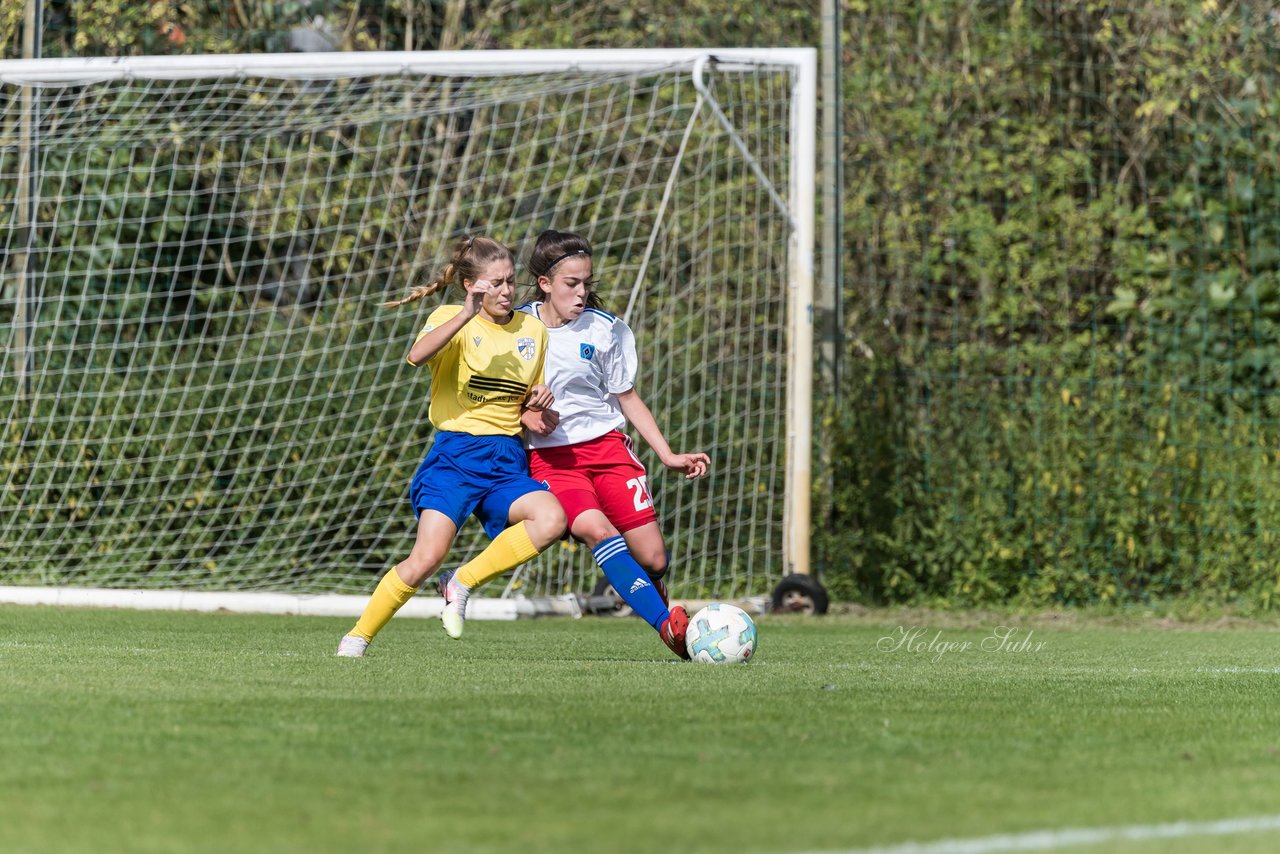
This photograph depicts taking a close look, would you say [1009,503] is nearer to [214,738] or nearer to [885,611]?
[885,611]

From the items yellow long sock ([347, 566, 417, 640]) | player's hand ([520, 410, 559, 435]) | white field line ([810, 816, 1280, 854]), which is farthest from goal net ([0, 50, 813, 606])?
white field line ([810, 816, 1280, 854])

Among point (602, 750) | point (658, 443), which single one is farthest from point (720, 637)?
point (602, 750)

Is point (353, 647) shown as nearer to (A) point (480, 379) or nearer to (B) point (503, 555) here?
(B) point (503, 555)

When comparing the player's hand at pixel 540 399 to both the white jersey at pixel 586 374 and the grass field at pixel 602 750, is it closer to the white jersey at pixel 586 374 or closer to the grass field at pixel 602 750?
the white jersey at pixel 586 374

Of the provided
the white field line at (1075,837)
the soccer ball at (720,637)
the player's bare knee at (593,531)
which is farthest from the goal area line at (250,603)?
the white field line at (1075,837)

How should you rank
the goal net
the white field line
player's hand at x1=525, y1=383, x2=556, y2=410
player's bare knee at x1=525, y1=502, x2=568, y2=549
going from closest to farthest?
the white field line < player's bare knee at x1=525, y1=502, x2=568, y2=549 < player's hand at x1=525, y1=383, x2=556, y2=410 < the goal net

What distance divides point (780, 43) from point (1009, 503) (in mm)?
4406

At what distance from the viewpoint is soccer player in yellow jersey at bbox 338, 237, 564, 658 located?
19.3 ft

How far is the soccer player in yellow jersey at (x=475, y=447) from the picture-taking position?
5887 millimetres

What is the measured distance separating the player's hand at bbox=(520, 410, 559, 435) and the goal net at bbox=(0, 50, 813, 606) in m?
3.60

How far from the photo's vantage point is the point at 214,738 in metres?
3.80

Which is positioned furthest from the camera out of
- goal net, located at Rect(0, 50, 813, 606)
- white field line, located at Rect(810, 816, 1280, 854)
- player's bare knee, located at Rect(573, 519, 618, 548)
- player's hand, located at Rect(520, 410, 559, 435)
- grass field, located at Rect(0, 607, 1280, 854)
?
goal net, located at Rect(0, 50, 813, 606)

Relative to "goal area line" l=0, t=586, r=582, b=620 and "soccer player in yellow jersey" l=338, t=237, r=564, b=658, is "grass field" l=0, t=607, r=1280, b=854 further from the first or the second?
"goal area line" l=0, t=586, r=582, b=620

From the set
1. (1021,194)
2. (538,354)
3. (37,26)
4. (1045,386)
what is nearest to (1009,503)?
(1045,386)
